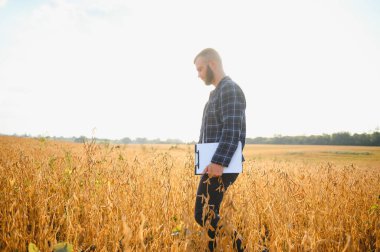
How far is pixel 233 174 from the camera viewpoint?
2010 mm

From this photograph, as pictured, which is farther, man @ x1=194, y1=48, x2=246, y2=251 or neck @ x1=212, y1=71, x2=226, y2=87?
neck @ x1=212, y1=71, x2=226, y2=87

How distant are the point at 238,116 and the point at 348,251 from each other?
113 centimetres

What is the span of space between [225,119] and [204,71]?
0.59m

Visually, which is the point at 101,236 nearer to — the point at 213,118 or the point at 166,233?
the point at 166,233

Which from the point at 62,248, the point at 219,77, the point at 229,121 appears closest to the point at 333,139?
the point at 219,77

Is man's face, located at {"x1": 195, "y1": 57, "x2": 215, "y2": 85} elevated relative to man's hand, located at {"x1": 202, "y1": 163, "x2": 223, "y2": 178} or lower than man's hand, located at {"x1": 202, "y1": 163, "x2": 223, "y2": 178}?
elevated

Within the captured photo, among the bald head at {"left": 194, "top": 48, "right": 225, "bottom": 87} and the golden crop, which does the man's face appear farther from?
the golden crop

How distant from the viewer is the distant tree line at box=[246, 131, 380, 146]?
180 feet

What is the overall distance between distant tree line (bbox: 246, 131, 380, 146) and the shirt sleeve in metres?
66.5

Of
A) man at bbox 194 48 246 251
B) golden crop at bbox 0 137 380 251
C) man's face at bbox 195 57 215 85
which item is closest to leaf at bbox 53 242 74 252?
golden crop at bbox 0 137 380 251

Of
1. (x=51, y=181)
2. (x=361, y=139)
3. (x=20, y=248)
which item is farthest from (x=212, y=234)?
(x=361, y=139)

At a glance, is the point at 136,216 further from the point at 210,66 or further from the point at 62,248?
the point at 210,66

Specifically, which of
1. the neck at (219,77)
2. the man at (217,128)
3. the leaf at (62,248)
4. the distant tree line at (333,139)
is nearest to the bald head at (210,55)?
the man at (217,128)

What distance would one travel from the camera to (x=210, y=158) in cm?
200
